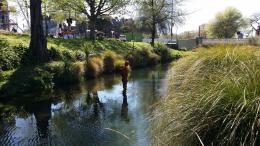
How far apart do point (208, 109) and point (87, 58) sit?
67.5 feet

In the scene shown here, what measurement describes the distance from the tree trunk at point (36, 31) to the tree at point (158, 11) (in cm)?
2355

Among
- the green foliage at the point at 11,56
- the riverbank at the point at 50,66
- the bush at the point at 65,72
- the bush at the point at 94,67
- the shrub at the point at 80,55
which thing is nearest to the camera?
the riverbank at the point at 50,66

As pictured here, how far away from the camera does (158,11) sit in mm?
45500

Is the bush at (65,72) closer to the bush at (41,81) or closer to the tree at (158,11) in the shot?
the bush at (41,81)

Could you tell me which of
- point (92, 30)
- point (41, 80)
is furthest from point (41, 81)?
point (92, 30)

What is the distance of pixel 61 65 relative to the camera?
19922 millimetres

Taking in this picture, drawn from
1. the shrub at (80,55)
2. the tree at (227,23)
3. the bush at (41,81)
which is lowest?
the bush at (41,81)

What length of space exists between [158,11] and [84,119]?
113 feet

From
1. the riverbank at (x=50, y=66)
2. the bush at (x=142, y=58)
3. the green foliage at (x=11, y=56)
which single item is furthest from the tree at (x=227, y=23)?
the green foliage at (x=11, y=56)

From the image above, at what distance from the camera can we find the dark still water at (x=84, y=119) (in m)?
9.70

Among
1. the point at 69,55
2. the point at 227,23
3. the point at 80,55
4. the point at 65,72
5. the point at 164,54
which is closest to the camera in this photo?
the point at 65,72

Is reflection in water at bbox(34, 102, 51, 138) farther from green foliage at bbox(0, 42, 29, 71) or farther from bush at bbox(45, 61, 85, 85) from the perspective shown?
bush at bbox(45, 61, 85, 85)

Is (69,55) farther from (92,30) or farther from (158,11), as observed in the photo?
(158,11)

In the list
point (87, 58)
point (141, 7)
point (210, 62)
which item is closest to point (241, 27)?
point (141, 7)
